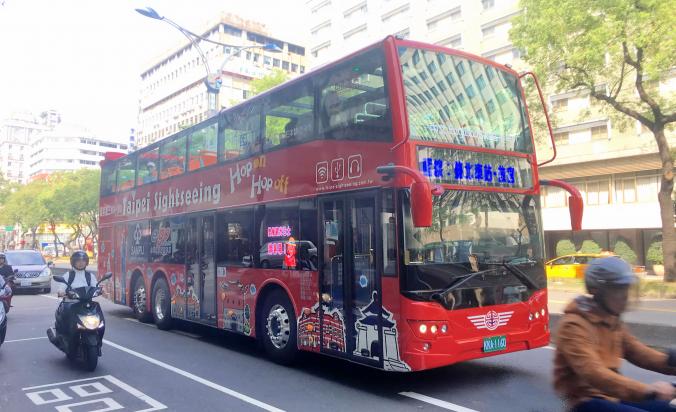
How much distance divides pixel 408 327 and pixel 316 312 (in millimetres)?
1692

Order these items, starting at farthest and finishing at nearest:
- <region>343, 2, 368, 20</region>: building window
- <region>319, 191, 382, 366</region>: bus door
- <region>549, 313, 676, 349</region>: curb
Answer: <region>343, 2, 368, 20</region>: building window, <region>549, 313, 676, 349</region>: curb, <region>319, 191, 382, 366</region>: bus door

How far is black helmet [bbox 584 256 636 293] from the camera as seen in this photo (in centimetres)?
286

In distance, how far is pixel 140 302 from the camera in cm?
1288

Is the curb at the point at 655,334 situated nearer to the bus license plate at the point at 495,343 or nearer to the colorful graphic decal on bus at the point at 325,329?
the bus license plate at the point at 495,343

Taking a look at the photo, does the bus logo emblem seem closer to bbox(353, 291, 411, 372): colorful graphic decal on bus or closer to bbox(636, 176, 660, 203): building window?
bbox(353, 291, 411, 372): colorful graphic decal on bus

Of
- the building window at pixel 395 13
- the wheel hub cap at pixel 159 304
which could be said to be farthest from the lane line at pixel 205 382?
the building window at pixel 395 13

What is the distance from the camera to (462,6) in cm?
3866

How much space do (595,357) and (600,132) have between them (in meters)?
32.0

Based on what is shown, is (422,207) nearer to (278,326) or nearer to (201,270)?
(278,326)

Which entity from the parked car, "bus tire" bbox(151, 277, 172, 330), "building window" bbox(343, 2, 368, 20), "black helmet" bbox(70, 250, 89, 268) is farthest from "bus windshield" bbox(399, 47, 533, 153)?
"building window" bbox(343, 2, 368, 20)

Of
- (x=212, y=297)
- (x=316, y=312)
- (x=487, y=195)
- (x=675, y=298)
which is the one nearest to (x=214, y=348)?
(x=212, y=297)

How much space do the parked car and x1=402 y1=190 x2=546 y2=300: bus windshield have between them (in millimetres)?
17975

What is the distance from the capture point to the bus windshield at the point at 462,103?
6449 millimetres

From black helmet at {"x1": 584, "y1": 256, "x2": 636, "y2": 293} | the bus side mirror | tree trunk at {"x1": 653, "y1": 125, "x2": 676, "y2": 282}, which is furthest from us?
tree trunk at {"x1": 653, "y1": 125, "x2": 676, "y2": 282}
